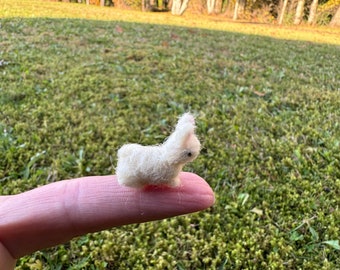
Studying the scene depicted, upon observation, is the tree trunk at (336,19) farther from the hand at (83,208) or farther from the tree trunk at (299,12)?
the hand at (83,208)

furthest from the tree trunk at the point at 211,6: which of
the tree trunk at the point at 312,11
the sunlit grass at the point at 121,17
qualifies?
the sunlit grass at the point at 121,17

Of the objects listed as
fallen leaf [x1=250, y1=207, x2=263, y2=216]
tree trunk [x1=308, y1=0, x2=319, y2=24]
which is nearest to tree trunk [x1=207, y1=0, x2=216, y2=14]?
tree trunk [x1=308, y1=0, x2=319, y2=24]

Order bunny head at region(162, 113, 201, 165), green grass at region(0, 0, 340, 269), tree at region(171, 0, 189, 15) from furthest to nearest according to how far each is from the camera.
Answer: tree at region(171, 0, 189, 15)
green grass at region(0, 0, 340, 269)
bunny head at region(162, 113, 201, 165)

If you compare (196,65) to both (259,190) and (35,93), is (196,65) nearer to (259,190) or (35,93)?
(35,93)

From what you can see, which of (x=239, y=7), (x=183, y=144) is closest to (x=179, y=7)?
(x=239, y=7)

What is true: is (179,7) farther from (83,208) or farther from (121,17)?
(83,208)

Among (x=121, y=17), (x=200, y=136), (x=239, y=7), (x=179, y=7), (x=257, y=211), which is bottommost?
(x=257, y=211)

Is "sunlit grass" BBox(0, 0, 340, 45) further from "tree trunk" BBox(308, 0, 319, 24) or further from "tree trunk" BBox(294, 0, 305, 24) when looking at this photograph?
"tree trunk" BBox(308, 0, 319, 24)
